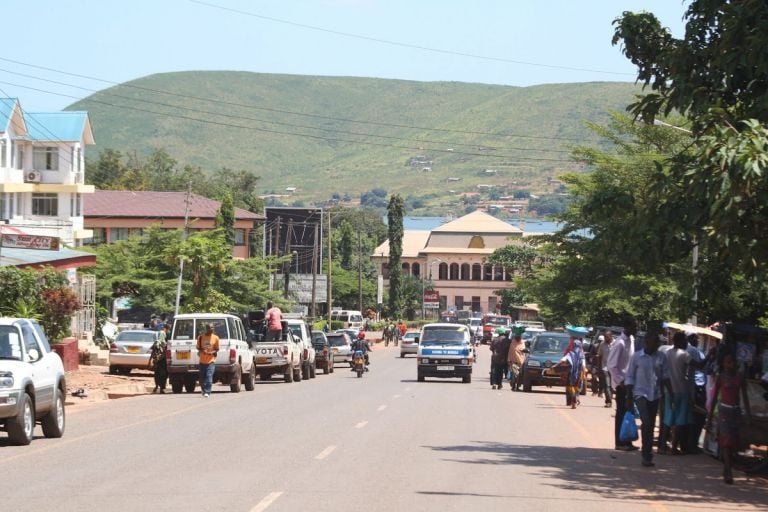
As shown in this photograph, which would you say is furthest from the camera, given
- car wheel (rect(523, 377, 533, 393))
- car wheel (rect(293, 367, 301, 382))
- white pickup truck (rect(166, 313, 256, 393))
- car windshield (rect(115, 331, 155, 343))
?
car windshield (rect(115, 331, 155, 343))

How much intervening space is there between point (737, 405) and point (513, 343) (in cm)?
2307

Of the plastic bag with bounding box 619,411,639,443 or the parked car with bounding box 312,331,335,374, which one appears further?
the parked car with bounding box 312,331,335,374

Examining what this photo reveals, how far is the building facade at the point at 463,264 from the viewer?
170250 mm

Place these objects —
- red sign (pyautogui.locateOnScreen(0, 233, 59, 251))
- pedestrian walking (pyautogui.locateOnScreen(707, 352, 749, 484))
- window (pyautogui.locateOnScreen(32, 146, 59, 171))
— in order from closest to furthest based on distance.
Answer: pedestrian walking (pyautogui.locateOnScreen(707, 352, 749, 484)) → red sign (pyautogui.locateOnScreen(0, 233, 59, 251)) → window (pyautogui.locateOnScreen(32, 146, 59, 171))

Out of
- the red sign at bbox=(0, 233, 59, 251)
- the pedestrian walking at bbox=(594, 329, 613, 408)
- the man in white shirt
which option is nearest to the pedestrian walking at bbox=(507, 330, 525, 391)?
the pedestrian walking at bbox=(594, 329, 613, 408)

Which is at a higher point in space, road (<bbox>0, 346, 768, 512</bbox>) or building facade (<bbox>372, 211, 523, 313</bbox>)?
building facade (<bbox>372, 211, 523, 313</bbox>)

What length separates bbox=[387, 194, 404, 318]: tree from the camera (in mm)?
126938

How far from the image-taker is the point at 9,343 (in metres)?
19.5

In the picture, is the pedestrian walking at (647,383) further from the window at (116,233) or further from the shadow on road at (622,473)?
the window at (116,233)

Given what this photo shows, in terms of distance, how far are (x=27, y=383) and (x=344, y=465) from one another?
5711 millimetres

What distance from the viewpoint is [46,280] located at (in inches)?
1481

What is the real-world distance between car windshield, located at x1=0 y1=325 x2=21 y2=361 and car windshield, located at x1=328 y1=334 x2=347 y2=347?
4317 centimetres

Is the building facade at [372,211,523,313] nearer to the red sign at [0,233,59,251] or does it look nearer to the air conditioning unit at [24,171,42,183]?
the air conditioning unit at [24,171,42,183]

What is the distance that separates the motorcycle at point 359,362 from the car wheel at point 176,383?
12.4 m
